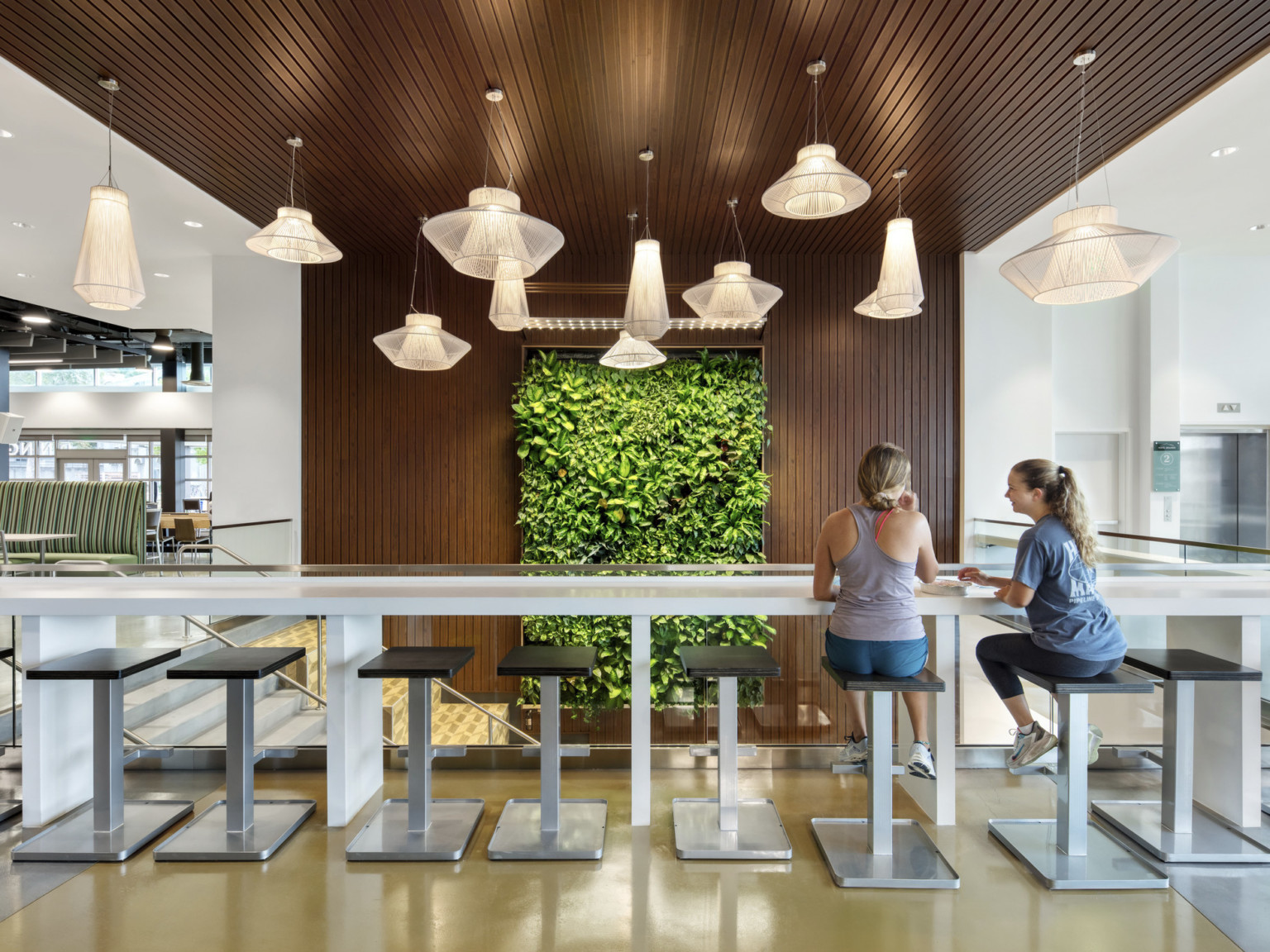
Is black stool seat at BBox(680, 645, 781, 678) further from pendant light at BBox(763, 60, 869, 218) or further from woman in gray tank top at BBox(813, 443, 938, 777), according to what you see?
pendant light at BBox(763, 60, 869, 218)

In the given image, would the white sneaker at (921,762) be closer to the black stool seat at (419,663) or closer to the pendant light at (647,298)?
the black stool seat at (419,663)

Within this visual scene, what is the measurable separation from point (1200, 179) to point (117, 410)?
16.6 meters

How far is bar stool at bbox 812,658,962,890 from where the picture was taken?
2.29m

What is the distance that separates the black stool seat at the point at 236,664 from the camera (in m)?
2.40

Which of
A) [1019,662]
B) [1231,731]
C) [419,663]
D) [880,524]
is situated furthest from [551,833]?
[1231,731]

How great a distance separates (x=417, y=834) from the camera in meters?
2.52

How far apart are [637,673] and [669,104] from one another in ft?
10.8

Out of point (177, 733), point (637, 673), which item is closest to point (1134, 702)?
point (637, 673)

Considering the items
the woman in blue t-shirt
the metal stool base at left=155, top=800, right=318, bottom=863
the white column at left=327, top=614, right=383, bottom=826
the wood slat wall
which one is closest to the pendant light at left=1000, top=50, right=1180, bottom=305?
the woman in blue t-shirt

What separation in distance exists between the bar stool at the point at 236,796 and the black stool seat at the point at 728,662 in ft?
4.75

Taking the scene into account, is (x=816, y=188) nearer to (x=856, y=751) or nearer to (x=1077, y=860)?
(x=856, y=751)

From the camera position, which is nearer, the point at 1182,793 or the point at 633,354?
the point at 1182,793

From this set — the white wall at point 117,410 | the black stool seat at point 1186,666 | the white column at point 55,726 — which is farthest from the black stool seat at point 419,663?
the white wall at point 117,410

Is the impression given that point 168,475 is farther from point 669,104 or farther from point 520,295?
point 669,104
